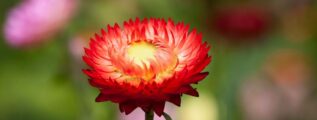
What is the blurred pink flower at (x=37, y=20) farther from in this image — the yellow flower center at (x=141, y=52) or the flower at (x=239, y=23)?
the yellow flower center at (x=141, y=52)

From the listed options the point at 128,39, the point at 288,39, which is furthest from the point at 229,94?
the point at 128,39

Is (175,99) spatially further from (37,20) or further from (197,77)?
A: (37,20)

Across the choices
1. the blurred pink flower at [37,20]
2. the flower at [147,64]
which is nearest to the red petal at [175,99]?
the flower at [147,64]

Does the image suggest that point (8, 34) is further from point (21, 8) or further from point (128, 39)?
point (128, 39)

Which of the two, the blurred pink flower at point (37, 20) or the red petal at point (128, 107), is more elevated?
the blurred pink flower at point (37, 20)

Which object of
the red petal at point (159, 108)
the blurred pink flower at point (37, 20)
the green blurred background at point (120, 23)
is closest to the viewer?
the red petal at point (159, 108)

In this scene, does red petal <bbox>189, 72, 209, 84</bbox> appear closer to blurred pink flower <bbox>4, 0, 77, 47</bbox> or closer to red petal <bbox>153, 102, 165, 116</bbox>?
red petal <bbox>153, 102, 165, 116</bbox>

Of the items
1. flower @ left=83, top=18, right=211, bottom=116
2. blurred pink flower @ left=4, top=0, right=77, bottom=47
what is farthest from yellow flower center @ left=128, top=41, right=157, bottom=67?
blurred pink flower @ left=4, top=0, right=77, bottom=47
